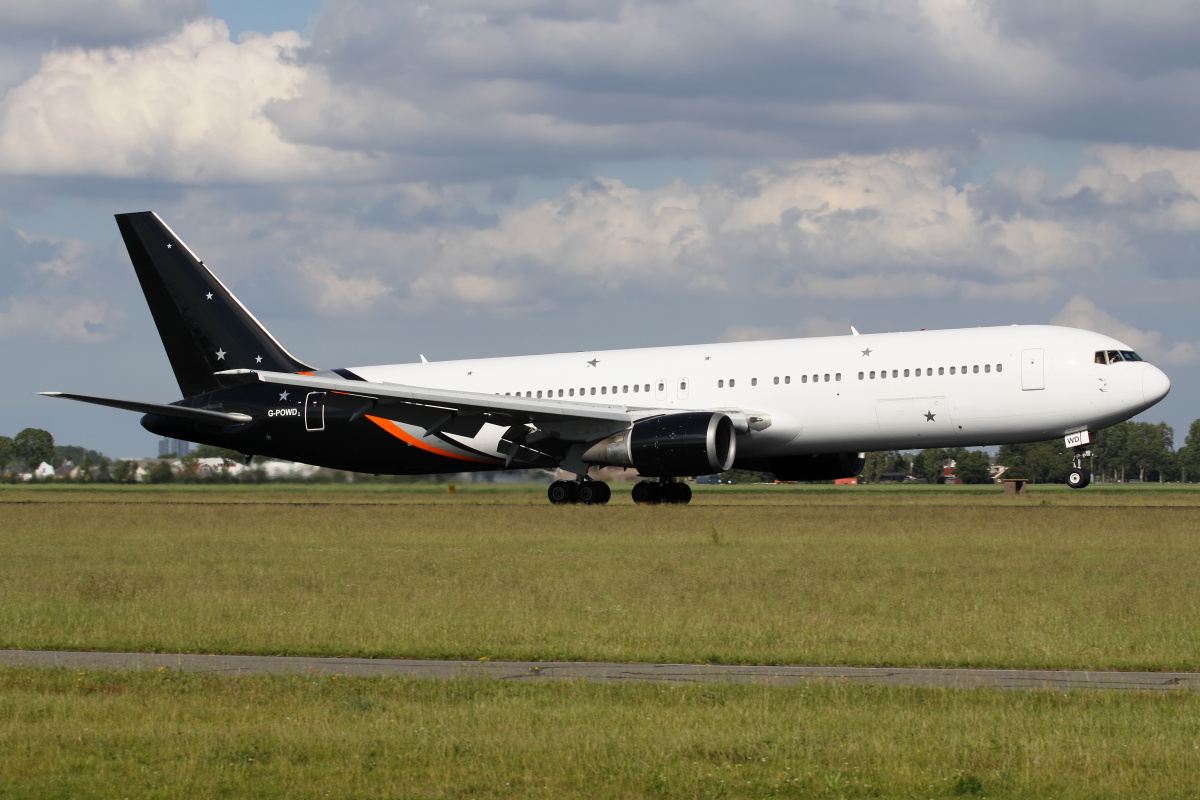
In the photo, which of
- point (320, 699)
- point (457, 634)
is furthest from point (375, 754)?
point (457, 634)

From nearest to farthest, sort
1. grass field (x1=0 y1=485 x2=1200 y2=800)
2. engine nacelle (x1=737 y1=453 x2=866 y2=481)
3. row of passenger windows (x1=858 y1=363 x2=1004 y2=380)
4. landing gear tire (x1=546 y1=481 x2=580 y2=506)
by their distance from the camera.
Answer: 1. grass field (x1=0 y1=485 x2=1200 y2=800)
2. row of passenger windows (x1=858 y1=363 x2=1004 y2=380)
3. landing gear tire (x1=546 y1=481 x2=580 y2=506)
4. engine nacelle (x1=737 y1=453 x2=866 y2=481)

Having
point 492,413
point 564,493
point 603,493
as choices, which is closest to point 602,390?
point 603,493

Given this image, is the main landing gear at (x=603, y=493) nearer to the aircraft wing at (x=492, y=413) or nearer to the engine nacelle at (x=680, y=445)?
the aircraft wing at (x=492, y=413)

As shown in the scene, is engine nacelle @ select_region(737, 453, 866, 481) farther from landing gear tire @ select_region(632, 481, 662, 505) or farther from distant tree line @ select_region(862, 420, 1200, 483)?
distant tree line @ select_region(862, 420, 1200, 483)

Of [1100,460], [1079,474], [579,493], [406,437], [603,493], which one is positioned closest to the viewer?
[1079,474]

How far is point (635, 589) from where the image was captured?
687 inches

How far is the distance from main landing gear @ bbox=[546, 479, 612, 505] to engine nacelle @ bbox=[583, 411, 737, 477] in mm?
2368

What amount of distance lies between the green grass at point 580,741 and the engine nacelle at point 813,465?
26332 mm

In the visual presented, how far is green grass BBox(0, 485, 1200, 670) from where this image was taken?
13164 millimetres

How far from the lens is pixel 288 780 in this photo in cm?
831

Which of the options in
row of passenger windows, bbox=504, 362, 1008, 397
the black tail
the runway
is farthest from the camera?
the black tail

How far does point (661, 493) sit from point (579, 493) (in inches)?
98.0

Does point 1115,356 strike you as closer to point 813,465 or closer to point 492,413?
point 813,465

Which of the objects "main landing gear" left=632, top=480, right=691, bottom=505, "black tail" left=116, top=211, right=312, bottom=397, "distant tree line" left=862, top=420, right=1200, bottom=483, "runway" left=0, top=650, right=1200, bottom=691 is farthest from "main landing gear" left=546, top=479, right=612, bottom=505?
"distant tree line" left=862, top=420, right=1200, bottom=483
